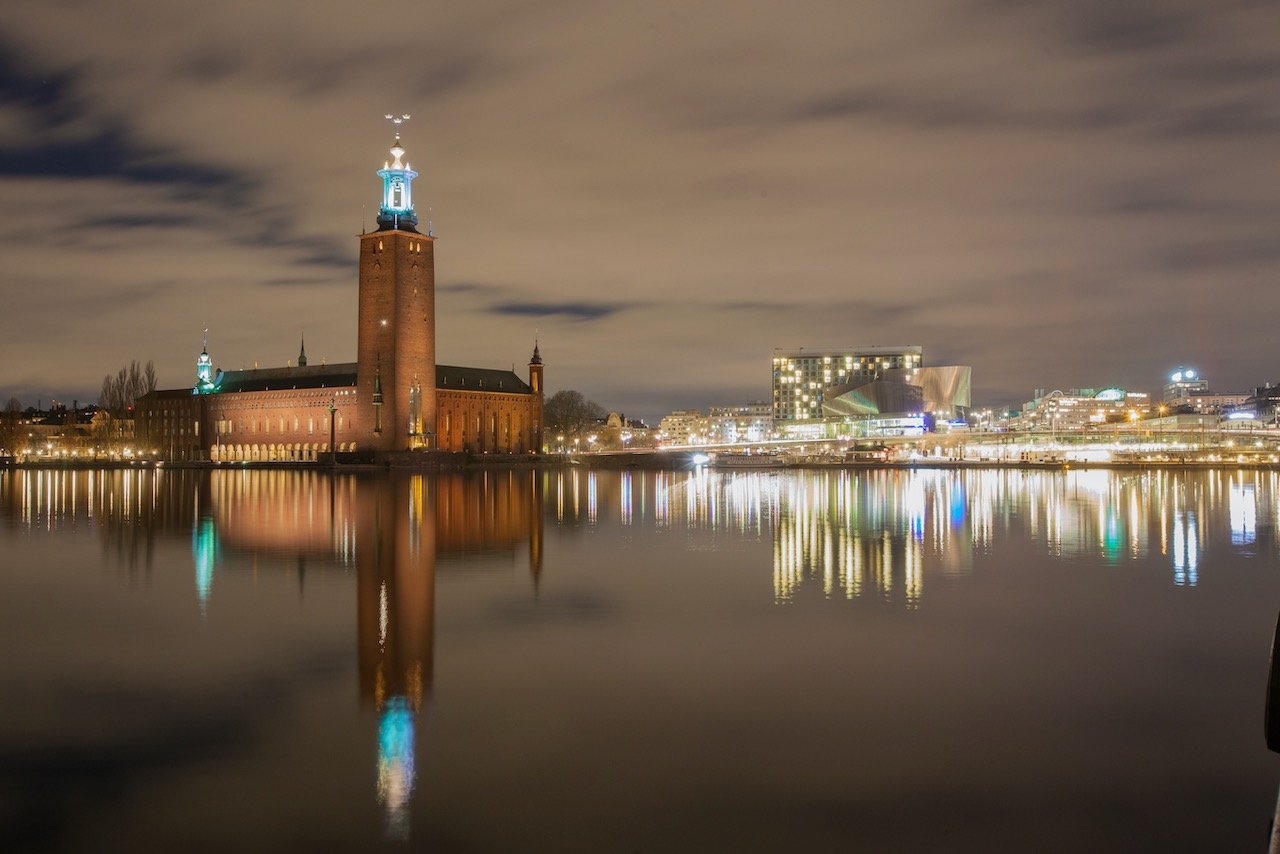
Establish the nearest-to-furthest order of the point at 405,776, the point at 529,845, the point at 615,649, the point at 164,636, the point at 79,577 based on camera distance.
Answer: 1. the point at 529,845
2. the point at 405,776
3. the point at 615,649
4. the point at 164,636
5. the point at 79,577

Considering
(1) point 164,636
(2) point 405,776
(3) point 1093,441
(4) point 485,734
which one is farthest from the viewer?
(3) point 1093,441

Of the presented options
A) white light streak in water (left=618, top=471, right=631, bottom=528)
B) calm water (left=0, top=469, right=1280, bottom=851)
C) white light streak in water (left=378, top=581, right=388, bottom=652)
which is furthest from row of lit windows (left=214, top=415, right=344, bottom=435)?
white light streak in water (left=378, top=581, right=388, bottom=652)

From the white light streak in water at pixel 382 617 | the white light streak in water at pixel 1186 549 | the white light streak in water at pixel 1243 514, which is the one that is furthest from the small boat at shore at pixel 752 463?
the white light streak in water at pixel 382 617

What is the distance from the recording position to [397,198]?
77375 millimetres

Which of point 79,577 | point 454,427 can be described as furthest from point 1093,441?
point 79,577

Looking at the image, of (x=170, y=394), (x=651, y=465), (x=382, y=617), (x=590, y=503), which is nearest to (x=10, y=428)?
(x=170, y=394)

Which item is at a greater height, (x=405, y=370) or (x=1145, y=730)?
(x=405, y=370)

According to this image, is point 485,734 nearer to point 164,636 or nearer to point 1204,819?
point 1204,819

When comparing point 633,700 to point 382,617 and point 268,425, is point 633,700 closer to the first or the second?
point 382,617

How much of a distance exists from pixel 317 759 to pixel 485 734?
3.42ft

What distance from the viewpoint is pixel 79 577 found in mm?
14367

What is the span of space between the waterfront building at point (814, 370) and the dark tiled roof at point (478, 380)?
61182mm

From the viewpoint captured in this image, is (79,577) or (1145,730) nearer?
(1145,730)

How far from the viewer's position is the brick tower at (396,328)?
74938 millimetres
